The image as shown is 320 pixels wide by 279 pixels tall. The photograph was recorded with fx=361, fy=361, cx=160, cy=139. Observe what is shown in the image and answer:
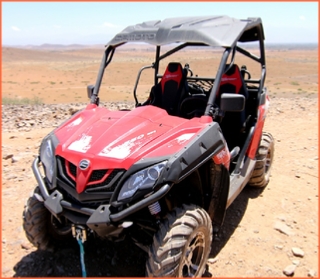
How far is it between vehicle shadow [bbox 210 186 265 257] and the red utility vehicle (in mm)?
148

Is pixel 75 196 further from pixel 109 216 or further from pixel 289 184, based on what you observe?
pixel 289 184

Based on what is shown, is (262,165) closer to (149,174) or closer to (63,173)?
(149,174)

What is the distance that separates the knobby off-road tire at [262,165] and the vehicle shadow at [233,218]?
139mm

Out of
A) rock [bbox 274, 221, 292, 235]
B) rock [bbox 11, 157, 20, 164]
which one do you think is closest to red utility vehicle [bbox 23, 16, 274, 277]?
rock [bbox 274, 221, 292, 235]

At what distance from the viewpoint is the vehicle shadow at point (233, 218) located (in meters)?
3.80

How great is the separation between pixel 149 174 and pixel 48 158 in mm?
1008

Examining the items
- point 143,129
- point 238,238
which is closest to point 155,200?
point 143,129

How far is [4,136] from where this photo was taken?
7.18 metres

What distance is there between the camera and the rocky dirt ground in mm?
3391

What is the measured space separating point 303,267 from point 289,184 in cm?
190

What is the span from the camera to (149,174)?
261 cm

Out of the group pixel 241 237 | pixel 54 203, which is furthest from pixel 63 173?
pixel 241 237

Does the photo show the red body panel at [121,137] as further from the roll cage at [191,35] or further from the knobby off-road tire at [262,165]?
the knobby off-road tire at [262,165]

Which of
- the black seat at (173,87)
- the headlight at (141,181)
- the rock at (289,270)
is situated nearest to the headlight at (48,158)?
the headlight at (141,181)
